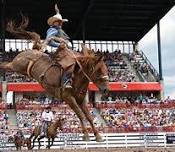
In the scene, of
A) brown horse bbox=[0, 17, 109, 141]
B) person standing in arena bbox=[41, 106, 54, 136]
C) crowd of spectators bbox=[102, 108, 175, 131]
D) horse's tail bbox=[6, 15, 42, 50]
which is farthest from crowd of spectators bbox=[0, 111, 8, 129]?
brown horse bbox=[0, 17, 109, 141]

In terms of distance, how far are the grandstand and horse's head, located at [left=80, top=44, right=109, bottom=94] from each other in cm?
1336

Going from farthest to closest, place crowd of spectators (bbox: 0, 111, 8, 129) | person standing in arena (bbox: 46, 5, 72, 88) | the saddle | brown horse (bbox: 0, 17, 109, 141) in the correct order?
crowd of spectators (bbox: 0, 111, 8, 129) → person standing in arena (bbox: 46, 5, 72, 88) → the saddle → brown horse (bbox: 0, 17, 109, 141)

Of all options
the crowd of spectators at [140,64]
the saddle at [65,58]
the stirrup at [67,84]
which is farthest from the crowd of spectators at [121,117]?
the stirrup at [67,84]

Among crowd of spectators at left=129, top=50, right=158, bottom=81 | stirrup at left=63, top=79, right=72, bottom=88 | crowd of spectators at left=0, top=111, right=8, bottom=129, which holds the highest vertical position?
crowd of spectators at left=129, top=50, right=158, bottom=81

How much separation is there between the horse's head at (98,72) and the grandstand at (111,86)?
13364mm

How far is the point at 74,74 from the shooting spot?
34.5 feet


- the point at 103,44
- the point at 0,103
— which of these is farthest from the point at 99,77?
the point at 103,44

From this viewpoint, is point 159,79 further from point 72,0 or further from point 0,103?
point 0,103

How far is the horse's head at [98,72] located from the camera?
33.1 ft

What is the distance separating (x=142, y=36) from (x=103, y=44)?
5.45 meters

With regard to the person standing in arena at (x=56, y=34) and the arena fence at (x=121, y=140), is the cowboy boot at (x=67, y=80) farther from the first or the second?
the arena fence at (x=121, y=140)

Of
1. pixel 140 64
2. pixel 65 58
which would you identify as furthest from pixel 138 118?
pixel 65 58

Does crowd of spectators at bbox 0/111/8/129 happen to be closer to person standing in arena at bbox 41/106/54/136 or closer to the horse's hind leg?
person standing in arena at bbox 41/106/54/136

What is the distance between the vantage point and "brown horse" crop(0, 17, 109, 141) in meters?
10.2
